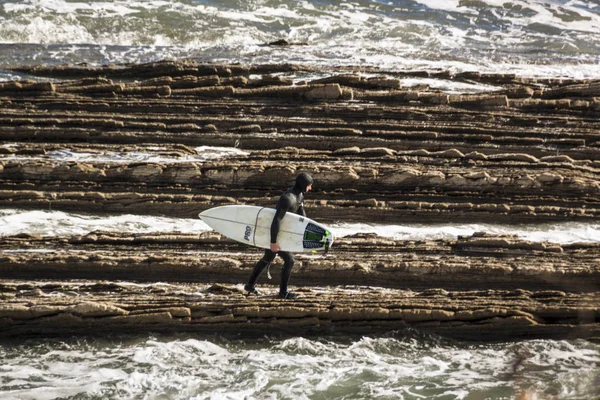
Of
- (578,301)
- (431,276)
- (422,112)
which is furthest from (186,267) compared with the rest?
(422,112)

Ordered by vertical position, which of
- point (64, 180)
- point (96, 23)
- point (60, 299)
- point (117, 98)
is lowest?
point (60, 299)

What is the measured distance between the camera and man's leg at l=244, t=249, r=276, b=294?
36.4 ft

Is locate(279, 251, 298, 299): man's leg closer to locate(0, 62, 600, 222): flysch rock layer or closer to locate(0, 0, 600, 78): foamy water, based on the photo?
locate(0, 62, 600, 222): flysch rock layer

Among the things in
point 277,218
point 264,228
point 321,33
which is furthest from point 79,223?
point 321,33

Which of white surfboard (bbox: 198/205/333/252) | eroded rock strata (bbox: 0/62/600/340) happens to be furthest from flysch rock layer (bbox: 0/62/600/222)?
white surfboard (bbox: 198/205/333/252)

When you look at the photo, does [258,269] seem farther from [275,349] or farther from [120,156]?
[120,156]

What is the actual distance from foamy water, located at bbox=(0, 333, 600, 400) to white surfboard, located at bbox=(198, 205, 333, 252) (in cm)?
150

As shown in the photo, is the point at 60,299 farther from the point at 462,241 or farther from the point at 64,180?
the point at 462,241

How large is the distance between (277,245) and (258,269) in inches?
19.1

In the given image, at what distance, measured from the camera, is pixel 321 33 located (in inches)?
1110

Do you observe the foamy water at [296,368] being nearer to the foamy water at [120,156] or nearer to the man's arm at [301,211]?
the man's arm at [301,211]

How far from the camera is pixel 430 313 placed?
10.8m

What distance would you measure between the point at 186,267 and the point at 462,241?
14.2 ft

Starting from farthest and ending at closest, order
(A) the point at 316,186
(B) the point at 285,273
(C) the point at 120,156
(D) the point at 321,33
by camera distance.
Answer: (D) the point at 321,33, (C) the point at 120,156, (A) the point at 316,186, (B) the point at 285,273
